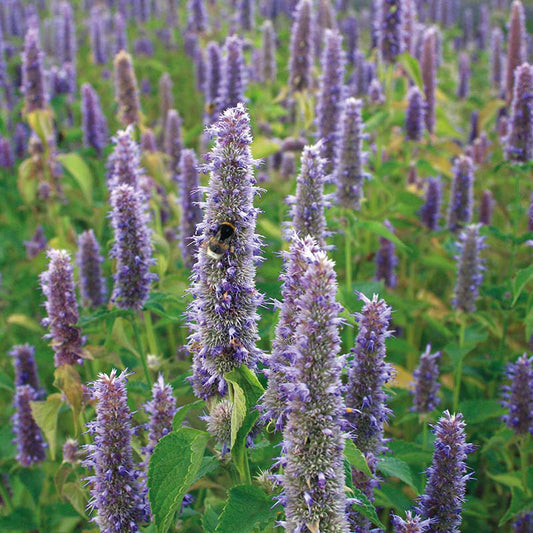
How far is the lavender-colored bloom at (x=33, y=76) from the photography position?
21.8 feet

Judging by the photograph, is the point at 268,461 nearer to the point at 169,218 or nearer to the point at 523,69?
the point at 523,69

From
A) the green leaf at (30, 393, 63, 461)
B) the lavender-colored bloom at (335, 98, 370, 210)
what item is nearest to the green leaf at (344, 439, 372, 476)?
the green leaf at (30, 393, 63, 461)

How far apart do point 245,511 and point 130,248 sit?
1769 mm

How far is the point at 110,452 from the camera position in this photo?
8.04ft

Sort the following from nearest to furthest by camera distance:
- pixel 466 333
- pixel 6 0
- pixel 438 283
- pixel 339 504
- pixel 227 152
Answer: pixel 339 504, pixel 227 152, pixel 466 333, pixel 438 283, pixel 6 0

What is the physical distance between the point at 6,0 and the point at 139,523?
17.3 metres

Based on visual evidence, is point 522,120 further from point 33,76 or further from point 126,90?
point 33,76

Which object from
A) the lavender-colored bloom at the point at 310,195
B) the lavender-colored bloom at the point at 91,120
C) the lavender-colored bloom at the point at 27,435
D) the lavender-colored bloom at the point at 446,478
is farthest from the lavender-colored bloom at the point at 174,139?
the lavender-colored bloom at the point at 446,478

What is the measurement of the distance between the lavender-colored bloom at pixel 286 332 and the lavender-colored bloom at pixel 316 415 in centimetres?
5

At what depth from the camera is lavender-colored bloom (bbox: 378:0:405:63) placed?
6.48 m

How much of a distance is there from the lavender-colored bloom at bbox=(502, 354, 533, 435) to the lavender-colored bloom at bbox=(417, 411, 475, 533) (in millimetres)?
1213

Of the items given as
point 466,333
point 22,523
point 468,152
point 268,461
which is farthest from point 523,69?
point 22,523

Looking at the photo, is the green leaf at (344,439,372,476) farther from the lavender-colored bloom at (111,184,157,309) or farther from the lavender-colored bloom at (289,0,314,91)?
the lavender-colored bloom at (289,0,314,91)

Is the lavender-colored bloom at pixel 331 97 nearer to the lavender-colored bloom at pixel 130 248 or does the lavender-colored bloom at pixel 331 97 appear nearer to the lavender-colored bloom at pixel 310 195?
the lavender-colored bloom at pixel 310 195
